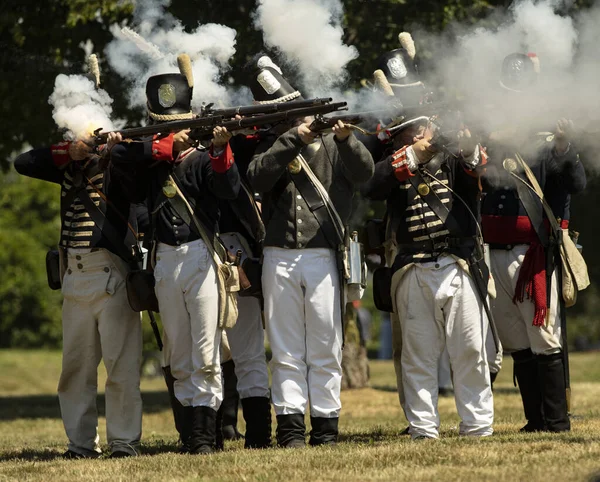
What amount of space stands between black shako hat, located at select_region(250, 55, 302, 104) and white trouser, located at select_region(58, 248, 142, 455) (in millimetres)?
1573

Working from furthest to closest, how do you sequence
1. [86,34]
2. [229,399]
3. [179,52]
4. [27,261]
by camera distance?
[27,261]
[86,34]
[229,399]
[179,52]

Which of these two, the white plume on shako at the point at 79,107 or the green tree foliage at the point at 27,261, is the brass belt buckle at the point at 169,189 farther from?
the green tree foliage at the point at 27,261

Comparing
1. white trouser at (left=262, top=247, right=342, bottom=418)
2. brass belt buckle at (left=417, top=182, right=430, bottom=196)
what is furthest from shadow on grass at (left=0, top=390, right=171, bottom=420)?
brass belt buckle at (left=417, top=182, right=430, bottom=196)

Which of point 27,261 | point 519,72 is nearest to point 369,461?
point 519,72

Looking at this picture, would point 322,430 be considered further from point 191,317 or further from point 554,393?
point 554,393

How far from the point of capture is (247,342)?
848cm

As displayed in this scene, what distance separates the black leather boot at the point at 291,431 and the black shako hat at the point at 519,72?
2633 millimetres

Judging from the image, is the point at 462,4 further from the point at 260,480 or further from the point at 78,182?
the point at 260,480

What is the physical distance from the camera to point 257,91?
785cm

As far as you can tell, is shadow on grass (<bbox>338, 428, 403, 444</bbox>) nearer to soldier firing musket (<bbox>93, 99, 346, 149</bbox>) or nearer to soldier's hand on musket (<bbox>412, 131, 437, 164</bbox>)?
soldier's hand on musket (<bbox>412, 131, 437, 164</bbox>)

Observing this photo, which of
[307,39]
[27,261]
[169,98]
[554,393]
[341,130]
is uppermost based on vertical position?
[27,261]

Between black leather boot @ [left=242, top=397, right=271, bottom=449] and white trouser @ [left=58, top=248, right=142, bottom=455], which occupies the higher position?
white trouser @ [left=58, top=248, right=142, bottom=455]

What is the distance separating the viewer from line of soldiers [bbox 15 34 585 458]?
7.56 meters

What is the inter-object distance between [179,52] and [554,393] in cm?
390
